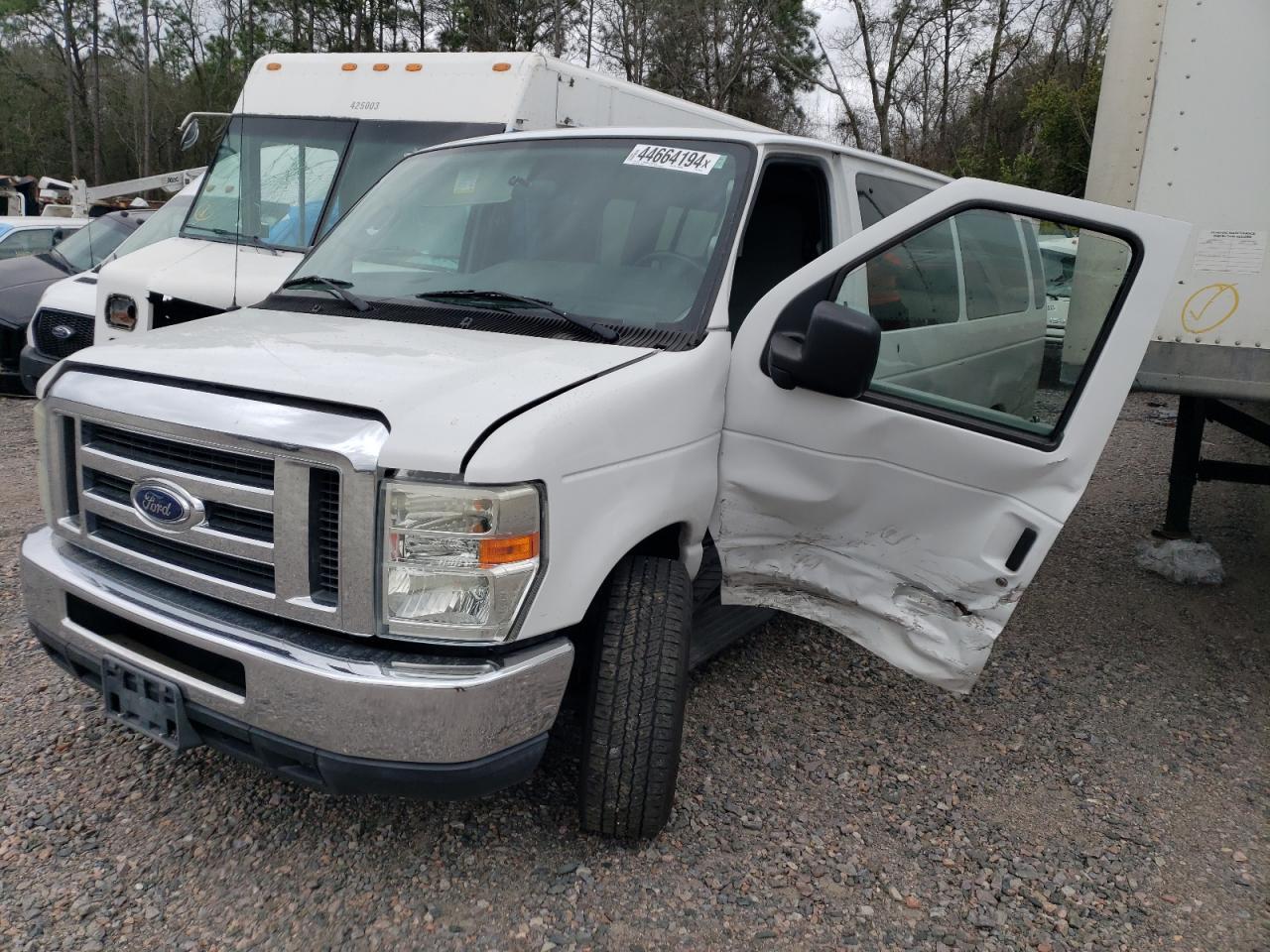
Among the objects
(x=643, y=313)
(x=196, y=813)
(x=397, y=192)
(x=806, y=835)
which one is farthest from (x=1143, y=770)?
(x=397, y=192)

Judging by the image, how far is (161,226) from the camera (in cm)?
898

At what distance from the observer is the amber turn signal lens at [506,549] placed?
7.58 ft

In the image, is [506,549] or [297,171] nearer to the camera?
[506,549]

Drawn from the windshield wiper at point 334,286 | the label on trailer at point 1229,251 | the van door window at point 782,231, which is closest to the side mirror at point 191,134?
the windshield wiper at point 334,286

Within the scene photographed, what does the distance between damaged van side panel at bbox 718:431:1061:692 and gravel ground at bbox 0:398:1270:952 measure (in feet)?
1.83

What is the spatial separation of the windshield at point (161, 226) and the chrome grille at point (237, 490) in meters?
6.87

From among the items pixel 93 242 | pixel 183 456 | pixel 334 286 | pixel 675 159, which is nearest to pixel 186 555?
pixel 183 456

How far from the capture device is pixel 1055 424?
3.01 m

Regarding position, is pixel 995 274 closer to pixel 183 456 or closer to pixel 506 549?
pixel 506 549

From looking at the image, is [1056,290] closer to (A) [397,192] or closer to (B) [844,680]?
(B) [844,680]

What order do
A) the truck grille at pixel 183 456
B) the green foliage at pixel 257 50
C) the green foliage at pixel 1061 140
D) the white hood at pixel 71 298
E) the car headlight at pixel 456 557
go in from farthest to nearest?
1. the green foliage at pixel 257 50
2. the green foliage at pixel 1061 140
3. the white hood at pixel 71 298
4. the truck grille at pixel 183 456
5. the car headlight at pixel 456 557

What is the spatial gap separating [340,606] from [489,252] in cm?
153

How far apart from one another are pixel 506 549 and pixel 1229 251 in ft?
10.2

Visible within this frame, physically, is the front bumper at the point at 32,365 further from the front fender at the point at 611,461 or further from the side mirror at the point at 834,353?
the side mirror at the point at 834,353
